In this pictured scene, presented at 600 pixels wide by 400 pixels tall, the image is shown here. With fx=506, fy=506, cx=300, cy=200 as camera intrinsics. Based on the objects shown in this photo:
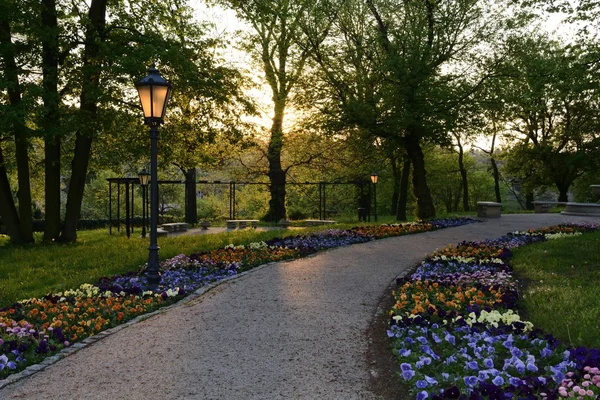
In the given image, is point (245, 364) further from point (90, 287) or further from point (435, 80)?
point (435, 80)

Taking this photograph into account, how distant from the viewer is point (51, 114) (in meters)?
14.2

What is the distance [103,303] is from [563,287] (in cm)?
692

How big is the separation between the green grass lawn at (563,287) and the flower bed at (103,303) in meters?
5.11

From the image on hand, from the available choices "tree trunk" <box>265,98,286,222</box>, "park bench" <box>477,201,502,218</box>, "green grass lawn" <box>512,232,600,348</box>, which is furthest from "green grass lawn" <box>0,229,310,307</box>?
"tree trunk" <box>265,98,286,222</box>

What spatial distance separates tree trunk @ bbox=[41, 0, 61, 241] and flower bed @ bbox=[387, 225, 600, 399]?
430 inches

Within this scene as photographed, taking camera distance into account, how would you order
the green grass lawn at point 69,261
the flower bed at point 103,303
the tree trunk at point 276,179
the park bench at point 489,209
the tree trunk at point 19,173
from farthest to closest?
the tree trunk at point 276,179
the park bench at point 489,209
the tree trunk at point 19,173
the green grass lawn at point 69,261
the flower bed at point 103,303

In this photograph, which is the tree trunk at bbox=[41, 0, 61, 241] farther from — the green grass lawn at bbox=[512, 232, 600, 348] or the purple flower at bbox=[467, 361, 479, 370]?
the purple flower at bbox=[467, 361, 479, 370]

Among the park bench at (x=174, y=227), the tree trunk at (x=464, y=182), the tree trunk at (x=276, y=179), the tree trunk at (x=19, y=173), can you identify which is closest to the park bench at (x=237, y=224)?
the park bench at (x=174, y=227)

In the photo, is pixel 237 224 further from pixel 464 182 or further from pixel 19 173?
pixel 464 182

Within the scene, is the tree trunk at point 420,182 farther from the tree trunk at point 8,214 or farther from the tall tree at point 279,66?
the tree trunk at point 8,214

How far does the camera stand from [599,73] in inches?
526

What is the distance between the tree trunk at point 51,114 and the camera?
546 inches

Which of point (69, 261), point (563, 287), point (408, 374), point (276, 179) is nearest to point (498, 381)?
point (408, 374)

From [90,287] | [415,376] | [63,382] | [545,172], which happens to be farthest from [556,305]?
[545,172]
